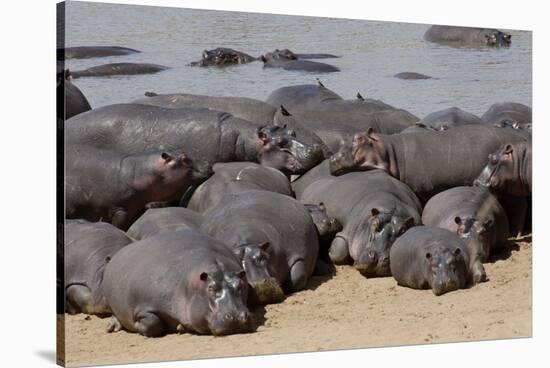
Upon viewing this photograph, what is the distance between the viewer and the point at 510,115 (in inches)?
503

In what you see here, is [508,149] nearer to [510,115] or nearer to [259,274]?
[510,115]

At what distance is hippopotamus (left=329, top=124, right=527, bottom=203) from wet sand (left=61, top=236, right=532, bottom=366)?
1219 mm

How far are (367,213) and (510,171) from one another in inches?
68.0

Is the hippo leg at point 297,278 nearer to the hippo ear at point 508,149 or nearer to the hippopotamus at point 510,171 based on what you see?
the hippopotamus at point 510,171

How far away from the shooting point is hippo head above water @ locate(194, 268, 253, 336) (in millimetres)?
9570

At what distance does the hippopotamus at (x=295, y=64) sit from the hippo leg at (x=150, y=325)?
118 inches

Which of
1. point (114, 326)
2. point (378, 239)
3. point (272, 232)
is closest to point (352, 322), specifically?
point (272, 232)

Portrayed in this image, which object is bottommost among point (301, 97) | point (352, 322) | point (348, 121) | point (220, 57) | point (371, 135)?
point (352, 322)

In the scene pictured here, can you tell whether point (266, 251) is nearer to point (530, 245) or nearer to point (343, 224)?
point (343, 224)

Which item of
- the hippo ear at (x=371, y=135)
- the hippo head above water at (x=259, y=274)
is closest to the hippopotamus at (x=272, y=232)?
the hippo head above water at (x=259, y=274)

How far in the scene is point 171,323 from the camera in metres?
9.82

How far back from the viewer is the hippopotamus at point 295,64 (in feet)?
39.1

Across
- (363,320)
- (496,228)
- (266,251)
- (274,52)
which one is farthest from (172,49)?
(496,228)

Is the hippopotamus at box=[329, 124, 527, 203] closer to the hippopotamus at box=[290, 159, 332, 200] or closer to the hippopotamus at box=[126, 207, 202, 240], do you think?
the hippopotamus at box=[290, 159, 332, 200]
